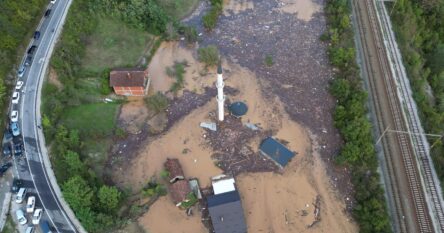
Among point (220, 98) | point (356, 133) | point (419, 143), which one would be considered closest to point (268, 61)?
point (220, 98)

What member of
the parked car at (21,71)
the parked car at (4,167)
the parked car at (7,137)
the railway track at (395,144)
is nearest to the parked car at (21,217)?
the parked car at (4,167)

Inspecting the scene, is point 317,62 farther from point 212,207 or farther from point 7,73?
point 7,73

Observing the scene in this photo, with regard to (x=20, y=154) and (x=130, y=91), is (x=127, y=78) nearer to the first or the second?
(x=130, y=91)

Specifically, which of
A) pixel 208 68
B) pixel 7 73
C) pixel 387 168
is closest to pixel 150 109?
pixel 208 68

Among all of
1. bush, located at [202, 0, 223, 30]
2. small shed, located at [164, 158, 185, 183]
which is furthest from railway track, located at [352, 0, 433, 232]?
bush, located at [202, 0, 223, 30]

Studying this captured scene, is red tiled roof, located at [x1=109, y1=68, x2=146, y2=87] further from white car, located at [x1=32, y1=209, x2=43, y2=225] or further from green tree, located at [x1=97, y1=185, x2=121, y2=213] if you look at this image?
white car, located at [x1=32, y1=209, x2=43, y2=225]
